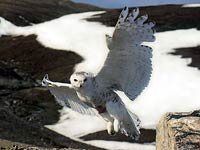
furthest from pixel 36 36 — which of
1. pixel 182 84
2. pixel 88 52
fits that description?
pixel 182 84

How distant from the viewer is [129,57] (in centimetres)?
1371

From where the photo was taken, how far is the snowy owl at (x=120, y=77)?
43.1ft

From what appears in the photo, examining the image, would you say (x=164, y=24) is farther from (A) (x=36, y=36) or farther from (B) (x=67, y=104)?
(B) (x=67, y=104)

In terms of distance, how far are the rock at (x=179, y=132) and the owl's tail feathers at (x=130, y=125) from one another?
774mm

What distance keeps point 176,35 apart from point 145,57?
7025cm

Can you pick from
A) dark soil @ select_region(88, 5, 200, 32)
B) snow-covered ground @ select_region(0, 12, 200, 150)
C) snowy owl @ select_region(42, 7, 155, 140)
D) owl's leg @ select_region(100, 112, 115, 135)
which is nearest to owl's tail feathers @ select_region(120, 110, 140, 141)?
snowy owl @ select_region(42, 7, 155, 140)

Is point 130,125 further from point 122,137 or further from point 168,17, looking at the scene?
point 168,17

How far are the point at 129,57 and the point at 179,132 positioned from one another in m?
2.93

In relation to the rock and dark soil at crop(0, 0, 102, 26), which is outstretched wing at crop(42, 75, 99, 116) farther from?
dark soil at crop(0, 0, 102, 26)

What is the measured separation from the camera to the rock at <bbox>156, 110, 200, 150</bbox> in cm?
1073

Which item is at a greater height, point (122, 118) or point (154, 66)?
point (122, 118)

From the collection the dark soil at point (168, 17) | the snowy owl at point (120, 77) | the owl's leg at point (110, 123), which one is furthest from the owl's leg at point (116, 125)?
the dark soil at point (168, 17)

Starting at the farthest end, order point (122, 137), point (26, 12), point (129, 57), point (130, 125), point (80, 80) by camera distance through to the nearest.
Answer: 1. point (26, 12)
2. point (122, 137)
3. point (130, 125)
4. point (129, 57)
5. point (80, 80)

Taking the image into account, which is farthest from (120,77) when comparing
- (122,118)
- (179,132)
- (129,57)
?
(179,132)
